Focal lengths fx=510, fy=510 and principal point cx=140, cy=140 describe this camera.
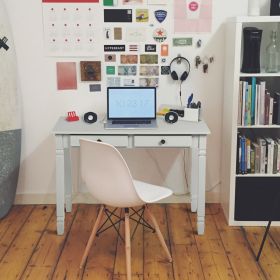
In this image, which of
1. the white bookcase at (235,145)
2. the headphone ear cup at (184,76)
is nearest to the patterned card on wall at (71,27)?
the headphone ear cup at (184,76)

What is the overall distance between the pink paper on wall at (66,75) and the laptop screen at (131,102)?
0.37m

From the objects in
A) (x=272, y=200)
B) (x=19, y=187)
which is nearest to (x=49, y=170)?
(x=19, y=187)

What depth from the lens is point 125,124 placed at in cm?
343

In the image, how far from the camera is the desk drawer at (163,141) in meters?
3.27

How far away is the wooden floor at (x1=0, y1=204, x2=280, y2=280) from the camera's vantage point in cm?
296

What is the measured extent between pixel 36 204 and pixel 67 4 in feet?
5.09

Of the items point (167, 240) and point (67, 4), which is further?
point (67, 4)

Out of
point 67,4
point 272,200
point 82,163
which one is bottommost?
point 272,200

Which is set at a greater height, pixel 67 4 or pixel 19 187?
pixel 67 4

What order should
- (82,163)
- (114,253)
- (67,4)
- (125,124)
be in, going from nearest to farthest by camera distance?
(82,163), (114,253), (125,124), (67,4)

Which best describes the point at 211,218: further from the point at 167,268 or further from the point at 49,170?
the point at 49,170

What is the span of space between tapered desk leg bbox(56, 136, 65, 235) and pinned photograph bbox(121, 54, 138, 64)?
0.84m

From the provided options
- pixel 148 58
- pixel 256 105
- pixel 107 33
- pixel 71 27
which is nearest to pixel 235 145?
pixel 256 105

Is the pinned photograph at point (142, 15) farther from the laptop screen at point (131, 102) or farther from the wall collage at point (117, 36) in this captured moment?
the laptop screen at point (131, 102)
